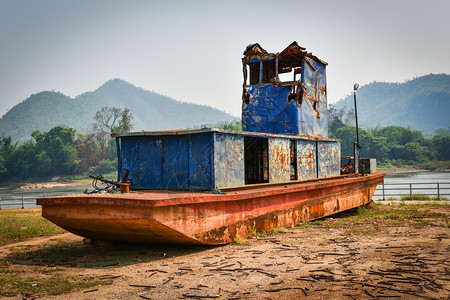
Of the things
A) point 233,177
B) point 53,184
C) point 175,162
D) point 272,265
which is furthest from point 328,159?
point 53,184

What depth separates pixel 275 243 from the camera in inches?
269

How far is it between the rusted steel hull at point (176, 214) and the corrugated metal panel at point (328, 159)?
2239 millimetres

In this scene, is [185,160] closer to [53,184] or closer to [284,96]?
[284,96]

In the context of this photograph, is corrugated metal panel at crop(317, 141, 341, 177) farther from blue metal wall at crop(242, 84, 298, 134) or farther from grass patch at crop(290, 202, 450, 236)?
grass patch at crop(290, 202, 450, 236)

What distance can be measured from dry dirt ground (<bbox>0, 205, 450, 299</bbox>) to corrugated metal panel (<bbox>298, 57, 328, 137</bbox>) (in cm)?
365

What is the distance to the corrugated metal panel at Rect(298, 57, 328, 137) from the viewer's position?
10664mm

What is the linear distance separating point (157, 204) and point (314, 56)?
7.63 meters

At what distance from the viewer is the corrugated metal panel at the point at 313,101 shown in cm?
1066

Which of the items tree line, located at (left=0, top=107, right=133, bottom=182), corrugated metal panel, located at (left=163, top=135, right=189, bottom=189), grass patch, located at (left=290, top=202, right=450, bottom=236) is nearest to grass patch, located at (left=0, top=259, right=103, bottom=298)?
corrugated metal panel, located at (left=163, top=135, right=189, bottom=189)

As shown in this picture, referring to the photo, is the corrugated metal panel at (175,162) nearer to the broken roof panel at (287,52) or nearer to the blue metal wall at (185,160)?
the blue metal wall at (185,160)

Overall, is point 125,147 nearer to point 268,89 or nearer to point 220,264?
point 220,264

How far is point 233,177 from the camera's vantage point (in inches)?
292

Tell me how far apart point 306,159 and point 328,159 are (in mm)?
1559

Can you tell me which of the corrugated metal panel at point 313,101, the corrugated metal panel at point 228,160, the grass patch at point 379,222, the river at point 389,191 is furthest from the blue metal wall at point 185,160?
the river at point 389,191
